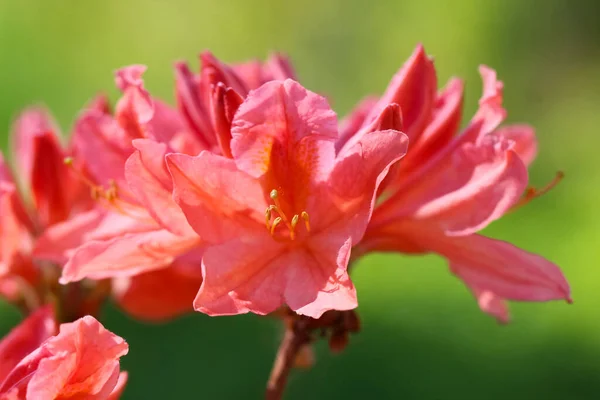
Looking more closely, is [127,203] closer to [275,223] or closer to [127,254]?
[127,254]

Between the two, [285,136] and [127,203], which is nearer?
[285,136]

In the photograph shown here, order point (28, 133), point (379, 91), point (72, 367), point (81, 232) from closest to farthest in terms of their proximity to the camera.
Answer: point (72, 367), point (81, 232), point (28, 133), point (379, 91)

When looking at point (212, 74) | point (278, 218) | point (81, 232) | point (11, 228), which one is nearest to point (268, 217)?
point (278, 218)

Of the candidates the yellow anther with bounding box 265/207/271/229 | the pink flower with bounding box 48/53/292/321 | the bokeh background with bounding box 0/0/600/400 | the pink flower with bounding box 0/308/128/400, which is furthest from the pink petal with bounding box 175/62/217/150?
the bokeh background with bounding box 0/0/600/400

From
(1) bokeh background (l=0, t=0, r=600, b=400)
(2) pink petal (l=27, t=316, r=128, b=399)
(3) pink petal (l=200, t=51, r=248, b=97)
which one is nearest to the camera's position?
(2) pink petal (l=27, t=316, r=128, b=399)

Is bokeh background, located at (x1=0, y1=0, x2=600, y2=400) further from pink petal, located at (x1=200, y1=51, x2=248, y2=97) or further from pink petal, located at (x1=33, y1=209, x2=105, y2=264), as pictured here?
pink petal, located at (x1=200, y1=51, x2=248, y2=97)

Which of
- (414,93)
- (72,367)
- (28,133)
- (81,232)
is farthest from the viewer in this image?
(28,133)

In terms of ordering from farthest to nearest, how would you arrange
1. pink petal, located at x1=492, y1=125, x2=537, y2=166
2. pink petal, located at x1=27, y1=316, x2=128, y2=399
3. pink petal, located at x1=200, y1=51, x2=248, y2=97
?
1. pink petal, located at x1=492, y1=125, x2=537, y2=166
2. pink petal, located at x1=200, y1=51, x2=248, y2=97
3. pink petal, located at x1=27, y1=316, x2=128, y2=399
